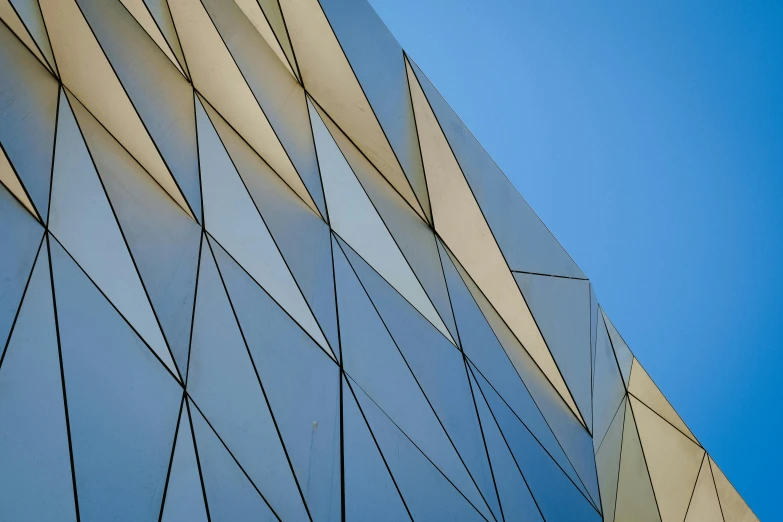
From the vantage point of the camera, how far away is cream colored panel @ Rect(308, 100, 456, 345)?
12906mm

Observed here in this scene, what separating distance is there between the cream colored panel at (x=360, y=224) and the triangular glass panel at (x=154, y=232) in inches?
112

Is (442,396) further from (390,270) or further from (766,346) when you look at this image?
(766,346)

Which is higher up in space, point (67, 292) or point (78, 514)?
point (67, 292)

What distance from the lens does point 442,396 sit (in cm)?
1256

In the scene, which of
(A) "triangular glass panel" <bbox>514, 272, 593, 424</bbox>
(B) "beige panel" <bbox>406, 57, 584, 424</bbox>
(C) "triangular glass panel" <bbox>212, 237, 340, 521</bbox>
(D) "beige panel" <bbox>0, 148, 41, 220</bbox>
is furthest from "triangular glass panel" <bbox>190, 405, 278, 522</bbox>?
(A) "triangular glass panel" <bbox>514, 272, 593, 424</bbox>

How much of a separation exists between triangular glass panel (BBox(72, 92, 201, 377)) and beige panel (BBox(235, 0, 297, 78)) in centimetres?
338

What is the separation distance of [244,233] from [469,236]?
5.02 metres

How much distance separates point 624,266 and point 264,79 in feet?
195

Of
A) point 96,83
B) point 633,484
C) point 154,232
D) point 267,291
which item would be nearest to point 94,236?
point 154,232

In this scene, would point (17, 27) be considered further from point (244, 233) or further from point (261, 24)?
point (244, 233)

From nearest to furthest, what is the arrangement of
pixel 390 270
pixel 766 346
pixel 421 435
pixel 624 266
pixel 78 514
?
pixel 78 514
pixel 421 435
pixel 390 270
pixel 766 346
pixel 624 266

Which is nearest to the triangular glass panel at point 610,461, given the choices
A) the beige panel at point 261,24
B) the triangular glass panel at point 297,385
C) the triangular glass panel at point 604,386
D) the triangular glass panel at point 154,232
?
the triangular glass panel at point 604,386

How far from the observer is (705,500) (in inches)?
707

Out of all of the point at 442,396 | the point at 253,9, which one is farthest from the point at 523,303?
the point at 253,9
